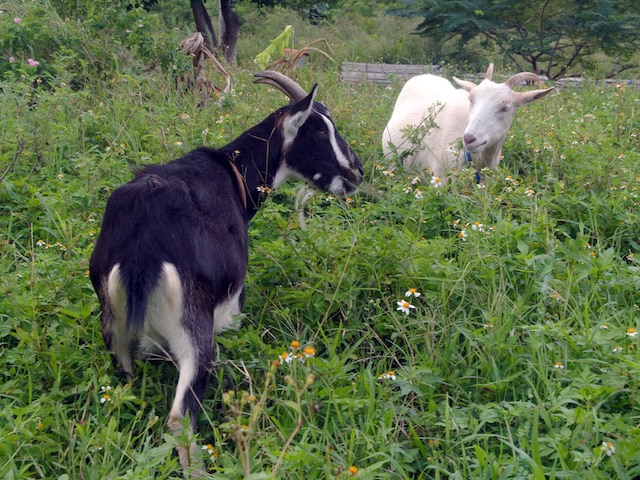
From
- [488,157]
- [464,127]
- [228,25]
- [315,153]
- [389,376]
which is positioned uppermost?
[315,153]

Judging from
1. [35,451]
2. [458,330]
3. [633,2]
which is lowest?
[633,2]

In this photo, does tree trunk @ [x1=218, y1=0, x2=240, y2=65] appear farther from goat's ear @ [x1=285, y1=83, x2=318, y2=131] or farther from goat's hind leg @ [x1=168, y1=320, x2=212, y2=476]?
goat's hind leg @ [x1=168, y1=320, x2=212, y2=476]

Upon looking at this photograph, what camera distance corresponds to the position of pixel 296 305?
9.93 ft

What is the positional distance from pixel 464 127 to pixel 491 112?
1.42ft

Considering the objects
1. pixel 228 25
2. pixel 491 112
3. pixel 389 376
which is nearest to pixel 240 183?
pixel 389 376

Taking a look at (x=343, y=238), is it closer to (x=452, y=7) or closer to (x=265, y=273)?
(x=265, y=273)

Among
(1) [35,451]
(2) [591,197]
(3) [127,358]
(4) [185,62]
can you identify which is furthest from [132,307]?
(4) [185,62]

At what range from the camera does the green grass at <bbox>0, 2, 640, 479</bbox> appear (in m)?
2.15

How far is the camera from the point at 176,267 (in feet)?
7.86

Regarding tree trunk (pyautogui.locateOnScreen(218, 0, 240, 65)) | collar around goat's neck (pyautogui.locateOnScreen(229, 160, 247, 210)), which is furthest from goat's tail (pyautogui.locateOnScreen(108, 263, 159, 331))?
tree trunk (pyautogui.locateOnScreen(218, 0, 240, 65))

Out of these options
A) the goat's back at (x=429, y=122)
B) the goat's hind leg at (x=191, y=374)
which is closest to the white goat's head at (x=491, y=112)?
the goat's back at (x=429, y=122)

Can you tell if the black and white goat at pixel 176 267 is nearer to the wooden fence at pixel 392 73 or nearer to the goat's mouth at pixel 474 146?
the goat's mouth at pixel 474 146

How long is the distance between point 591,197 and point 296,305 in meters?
1.92

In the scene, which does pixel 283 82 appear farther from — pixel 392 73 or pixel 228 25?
pixel 228 25
